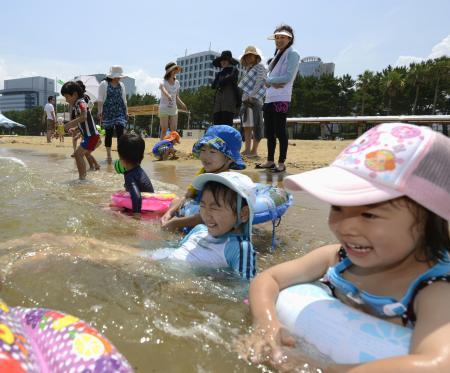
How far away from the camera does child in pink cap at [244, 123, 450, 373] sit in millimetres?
1253

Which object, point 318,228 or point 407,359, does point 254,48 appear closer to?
point 318,228

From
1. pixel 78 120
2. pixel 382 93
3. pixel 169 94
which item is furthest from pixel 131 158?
pixel 382 93

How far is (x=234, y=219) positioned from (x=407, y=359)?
1.47 m

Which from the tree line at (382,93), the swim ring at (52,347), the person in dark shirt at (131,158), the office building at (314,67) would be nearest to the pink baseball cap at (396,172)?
the swim ring at (52,347)

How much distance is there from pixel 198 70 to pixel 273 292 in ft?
A: 403

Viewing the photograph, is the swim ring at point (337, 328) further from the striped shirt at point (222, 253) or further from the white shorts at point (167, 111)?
the white shorts at point (167, 111)

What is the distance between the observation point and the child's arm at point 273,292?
1.58 meters

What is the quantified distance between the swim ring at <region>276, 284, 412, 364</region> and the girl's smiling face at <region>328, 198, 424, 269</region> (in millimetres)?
234

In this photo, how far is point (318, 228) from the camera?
380 centimetres

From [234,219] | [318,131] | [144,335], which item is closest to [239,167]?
[234,219]

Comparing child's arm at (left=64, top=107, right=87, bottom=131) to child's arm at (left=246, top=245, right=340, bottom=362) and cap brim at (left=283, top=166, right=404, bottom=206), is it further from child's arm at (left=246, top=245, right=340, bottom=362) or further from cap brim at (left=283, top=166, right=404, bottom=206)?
cap brim at (left=283, top=166, right=404, bottom=206)

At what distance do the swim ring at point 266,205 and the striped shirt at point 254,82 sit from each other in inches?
154

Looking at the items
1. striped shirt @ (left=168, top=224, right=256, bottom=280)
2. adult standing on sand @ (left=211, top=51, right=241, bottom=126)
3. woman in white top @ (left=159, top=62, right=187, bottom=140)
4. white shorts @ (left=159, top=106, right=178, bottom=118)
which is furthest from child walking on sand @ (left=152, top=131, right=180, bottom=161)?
striped shirt @ (left=168, top=224, right=256, bottom=280)

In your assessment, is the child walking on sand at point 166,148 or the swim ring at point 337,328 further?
the child walking on sand at point 166,148
